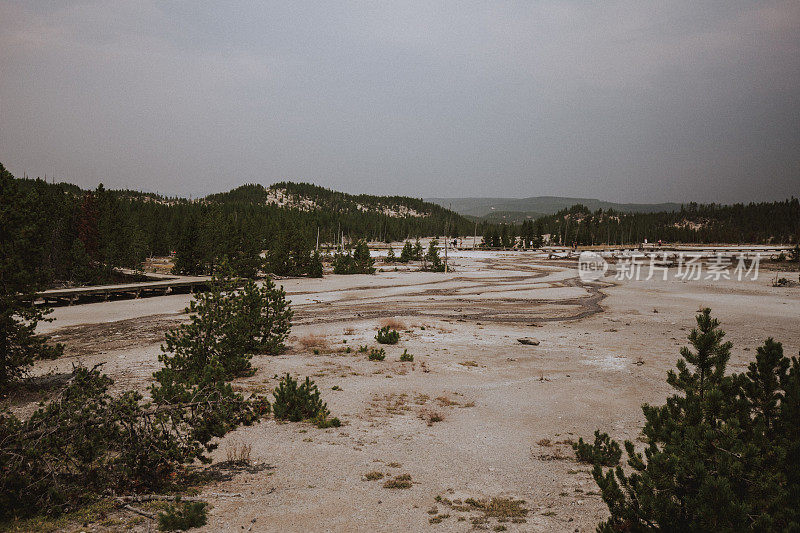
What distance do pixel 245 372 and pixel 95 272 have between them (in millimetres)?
42104

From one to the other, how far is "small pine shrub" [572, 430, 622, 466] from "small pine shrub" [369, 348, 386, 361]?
994 centimetres

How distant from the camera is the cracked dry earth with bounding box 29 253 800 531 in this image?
6.80 m

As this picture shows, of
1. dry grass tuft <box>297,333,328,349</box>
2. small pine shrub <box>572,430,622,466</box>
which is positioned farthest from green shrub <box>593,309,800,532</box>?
dry grass tuft <box>297,333,328,349</box>

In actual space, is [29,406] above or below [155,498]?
below

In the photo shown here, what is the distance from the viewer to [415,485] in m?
7.69

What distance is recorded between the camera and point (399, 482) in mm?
7703

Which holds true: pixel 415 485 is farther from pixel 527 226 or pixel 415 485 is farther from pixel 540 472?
pixel 527 226

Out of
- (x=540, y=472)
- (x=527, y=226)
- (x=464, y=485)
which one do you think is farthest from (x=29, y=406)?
(x=527, y=226)

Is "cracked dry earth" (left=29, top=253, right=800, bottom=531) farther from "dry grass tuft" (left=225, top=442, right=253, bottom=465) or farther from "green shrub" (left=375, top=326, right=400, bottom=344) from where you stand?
"green shrub" (left=375, top=326, right=400, bottom=344)

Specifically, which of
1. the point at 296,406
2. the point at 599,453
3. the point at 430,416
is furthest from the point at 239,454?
the point at 599,453

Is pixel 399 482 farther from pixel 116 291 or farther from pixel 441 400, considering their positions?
pixel 116 291

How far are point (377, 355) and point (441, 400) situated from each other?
5.16 metres

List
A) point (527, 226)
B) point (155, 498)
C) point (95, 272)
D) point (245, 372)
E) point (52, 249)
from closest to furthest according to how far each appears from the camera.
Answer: point (155, 498) → point (245, 372) → point (95, 272) → point (52, 249) → point (527, 226)

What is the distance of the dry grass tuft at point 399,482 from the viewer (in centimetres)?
757
